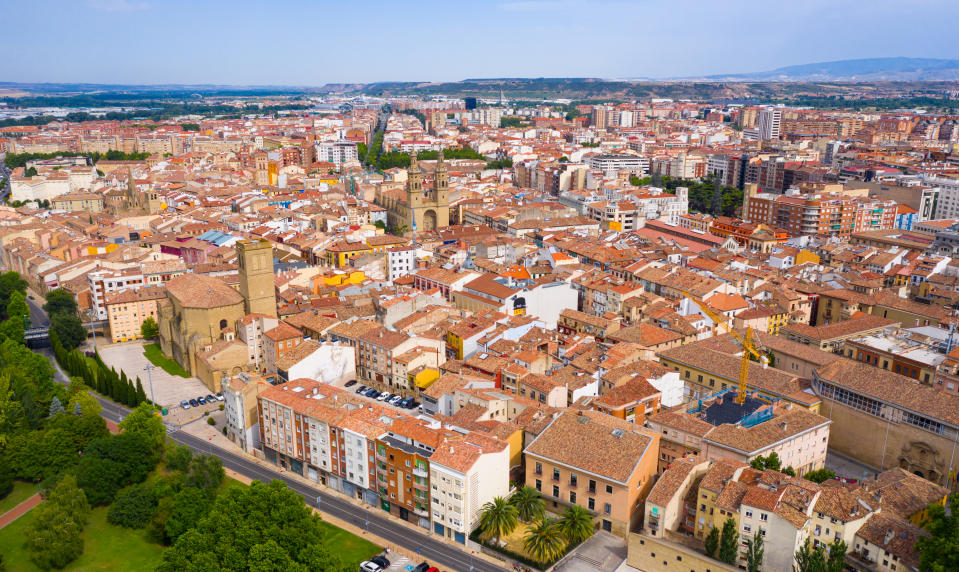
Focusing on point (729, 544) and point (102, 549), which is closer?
point (729, 544)

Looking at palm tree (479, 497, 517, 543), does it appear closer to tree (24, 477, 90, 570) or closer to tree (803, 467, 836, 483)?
tree (803, 467, 836, 483)

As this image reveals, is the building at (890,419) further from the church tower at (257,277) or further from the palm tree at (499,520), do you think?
the church tower at (257,277)

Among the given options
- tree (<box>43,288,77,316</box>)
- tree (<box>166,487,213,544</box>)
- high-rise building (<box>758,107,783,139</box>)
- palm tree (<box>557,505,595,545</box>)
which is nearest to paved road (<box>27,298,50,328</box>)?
tree (<box>43,288,77,316</box>)

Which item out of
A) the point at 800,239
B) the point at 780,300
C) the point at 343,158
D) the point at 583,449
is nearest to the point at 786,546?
the point at 583,449

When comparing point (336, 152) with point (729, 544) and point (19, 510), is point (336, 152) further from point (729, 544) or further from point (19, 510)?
point (729, 544)

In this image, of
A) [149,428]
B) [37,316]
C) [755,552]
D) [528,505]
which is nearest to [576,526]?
[528,505]

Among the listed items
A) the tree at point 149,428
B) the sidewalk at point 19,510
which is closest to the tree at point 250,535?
the tree at point 149,428
